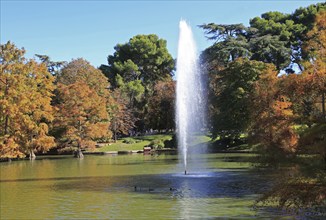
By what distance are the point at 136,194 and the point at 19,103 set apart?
70.7ft

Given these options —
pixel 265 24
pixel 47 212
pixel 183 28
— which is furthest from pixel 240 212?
pixel 265 24

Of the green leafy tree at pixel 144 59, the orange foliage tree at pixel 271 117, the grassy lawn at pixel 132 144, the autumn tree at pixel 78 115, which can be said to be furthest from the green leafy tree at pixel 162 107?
the orange foliage tree at pixel 271 117

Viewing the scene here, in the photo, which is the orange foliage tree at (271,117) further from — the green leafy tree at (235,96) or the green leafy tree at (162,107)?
the green leafy tree at (162,107)

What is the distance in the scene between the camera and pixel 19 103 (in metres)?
35.4

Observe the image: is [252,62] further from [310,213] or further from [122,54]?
[122,54]

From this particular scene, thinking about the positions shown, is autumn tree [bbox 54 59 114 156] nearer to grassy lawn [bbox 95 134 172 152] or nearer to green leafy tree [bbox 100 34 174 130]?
grassy lawn [bbox 95 134 172 152]

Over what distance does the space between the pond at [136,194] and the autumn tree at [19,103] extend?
33.6 feet

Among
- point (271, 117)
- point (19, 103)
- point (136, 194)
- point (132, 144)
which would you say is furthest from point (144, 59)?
point (136, 194)

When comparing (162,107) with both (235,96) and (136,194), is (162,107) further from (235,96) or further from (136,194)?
(136,194)

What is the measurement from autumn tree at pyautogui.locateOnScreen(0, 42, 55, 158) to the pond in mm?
10244

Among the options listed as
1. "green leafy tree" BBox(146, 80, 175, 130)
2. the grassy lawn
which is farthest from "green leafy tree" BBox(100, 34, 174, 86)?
the grassy lawn

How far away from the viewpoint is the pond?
13328mm

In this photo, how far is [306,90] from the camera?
12.2 m

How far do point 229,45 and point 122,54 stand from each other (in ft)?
99.4
